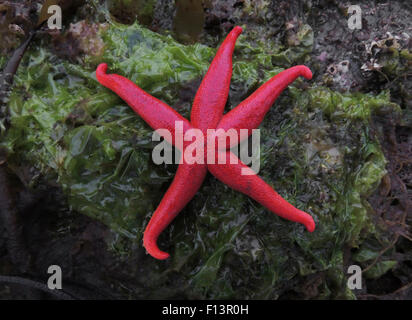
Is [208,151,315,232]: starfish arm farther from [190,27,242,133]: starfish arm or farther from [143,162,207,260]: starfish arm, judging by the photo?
[190,27,242,133]: starfish arm

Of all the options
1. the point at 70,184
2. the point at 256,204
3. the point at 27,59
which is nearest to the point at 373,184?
the point at 256,204

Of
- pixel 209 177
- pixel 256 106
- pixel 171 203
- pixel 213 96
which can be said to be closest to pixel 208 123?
pixel 213 96

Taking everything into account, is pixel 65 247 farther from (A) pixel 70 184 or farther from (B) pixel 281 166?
(B) pixel 281 166

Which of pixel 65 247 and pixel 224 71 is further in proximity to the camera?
pixel 65 247

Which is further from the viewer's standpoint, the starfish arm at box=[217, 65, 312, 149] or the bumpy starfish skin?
the starfish arm at box=[217, 65, 312, 149]

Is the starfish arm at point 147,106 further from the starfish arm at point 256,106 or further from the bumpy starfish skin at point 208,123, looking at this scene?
the starfish arm at point 256,106

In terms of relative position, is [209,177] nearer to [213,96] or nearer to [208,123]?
[208,123]

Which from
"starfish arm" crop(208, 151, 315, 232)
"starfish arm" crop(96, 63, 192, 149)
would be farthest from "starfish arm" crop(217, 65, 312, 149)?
"starfish arm" crop(96, 63, 192, 149)
